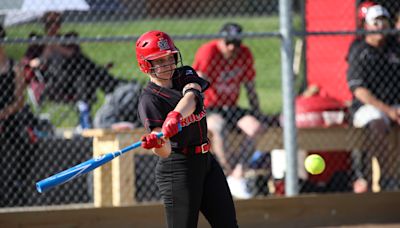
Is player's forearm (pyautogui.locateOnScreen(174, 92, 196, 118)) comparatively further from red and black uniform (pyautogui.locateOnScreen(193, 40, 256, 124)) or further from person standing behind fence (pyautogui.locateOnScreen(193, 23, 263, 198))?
red and black uniform (pyautogui.locateOnScreen(193, 40, 256, 124))

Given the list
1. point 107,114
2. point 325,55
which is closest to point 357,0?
point 325,55

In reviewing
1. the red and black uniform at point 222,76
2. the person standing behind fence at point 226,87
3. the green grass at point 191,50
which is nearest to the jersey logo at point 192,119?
the person standing behind fence at point 226,87

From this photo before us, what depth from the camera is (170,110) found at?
4852 millimetres

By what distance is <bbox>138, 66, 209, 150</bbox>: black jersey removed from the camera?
4754mm

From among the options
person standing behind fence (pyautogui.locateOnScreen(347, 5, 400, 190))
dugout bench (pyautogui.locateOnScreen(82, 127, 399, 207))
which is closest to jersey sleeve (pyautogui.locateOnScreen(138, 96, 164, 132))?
dugout bench (pyautogui.locateOnScreen(82, 127, 399, 207))

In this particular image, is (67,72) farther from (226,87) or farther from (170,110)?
(170,110)

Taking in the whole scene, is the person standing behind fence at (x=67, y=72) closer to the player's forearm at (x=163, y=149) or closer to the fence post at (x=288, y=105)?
the fence post at (x=288, y=105)

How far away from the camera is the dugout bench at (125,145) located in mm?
7449

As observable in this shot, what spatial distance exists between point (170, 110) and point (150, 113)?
152mm

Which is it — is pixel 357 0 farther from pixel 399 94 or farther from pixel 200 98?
pixel 200 98

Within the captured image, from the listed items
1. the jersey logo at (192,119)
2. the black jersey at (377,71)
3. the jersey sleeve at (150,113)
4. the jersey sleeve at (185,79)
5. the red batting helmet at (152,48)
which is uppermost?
the red batting helmet at (152,48)

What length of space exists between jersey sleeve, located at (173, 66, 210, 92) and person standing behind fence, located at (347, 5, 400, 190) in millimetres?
3327

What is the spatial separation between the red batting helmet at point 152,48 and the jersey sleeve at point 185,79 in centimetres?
16

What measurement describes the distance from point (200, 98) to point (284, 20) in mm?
2948
